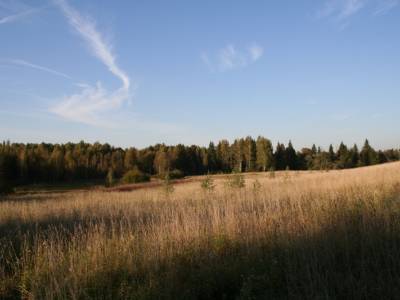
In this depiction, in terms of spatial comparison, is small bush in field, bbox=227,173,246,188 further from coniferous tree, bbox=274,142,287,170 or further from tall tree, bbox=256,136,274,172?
coniferous tree, bbox=274,142,287,170

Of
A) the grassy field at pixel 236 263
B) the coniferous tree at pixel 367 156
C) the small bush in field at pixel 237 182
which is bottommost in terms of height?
the grassy field at pixel 236 263

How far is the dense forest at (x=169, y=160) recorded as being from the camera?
7212 cm

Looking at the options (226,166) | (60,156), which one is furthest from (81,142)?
(226,166)

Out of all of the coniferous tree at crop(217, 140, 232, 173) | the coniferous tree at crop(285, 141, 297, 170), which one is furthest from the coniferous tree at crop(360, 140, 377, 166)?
the coniferous tree at crop(217, 140, 232, 173)

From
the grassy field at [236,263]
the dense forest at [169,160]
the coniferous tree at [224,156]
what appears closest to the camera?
the grassy field at [236,263]

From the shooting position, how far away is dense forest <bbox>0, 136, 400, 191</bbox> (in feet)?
237

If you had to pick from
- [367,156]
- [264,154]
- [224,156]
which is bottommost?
[367,156]

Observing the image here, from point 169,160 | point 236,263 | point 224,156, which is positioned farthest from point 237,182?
point 224,156

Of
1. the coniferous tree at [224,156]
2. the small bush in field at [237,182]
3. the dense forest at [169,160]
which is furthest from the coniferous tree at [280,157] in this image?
the small bush in field at [237,182]

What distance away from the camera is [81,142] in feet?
335

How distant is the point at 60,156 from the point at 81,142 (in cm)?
2846

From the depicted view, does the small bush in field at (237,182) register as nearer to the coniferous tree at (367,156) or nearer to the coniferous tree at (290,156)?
the coniferous tree at (290,156)

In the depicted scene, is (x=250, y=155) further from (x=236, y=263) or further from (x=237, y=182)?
(x=236, y=263)

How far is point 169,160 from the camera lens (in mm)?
79000
